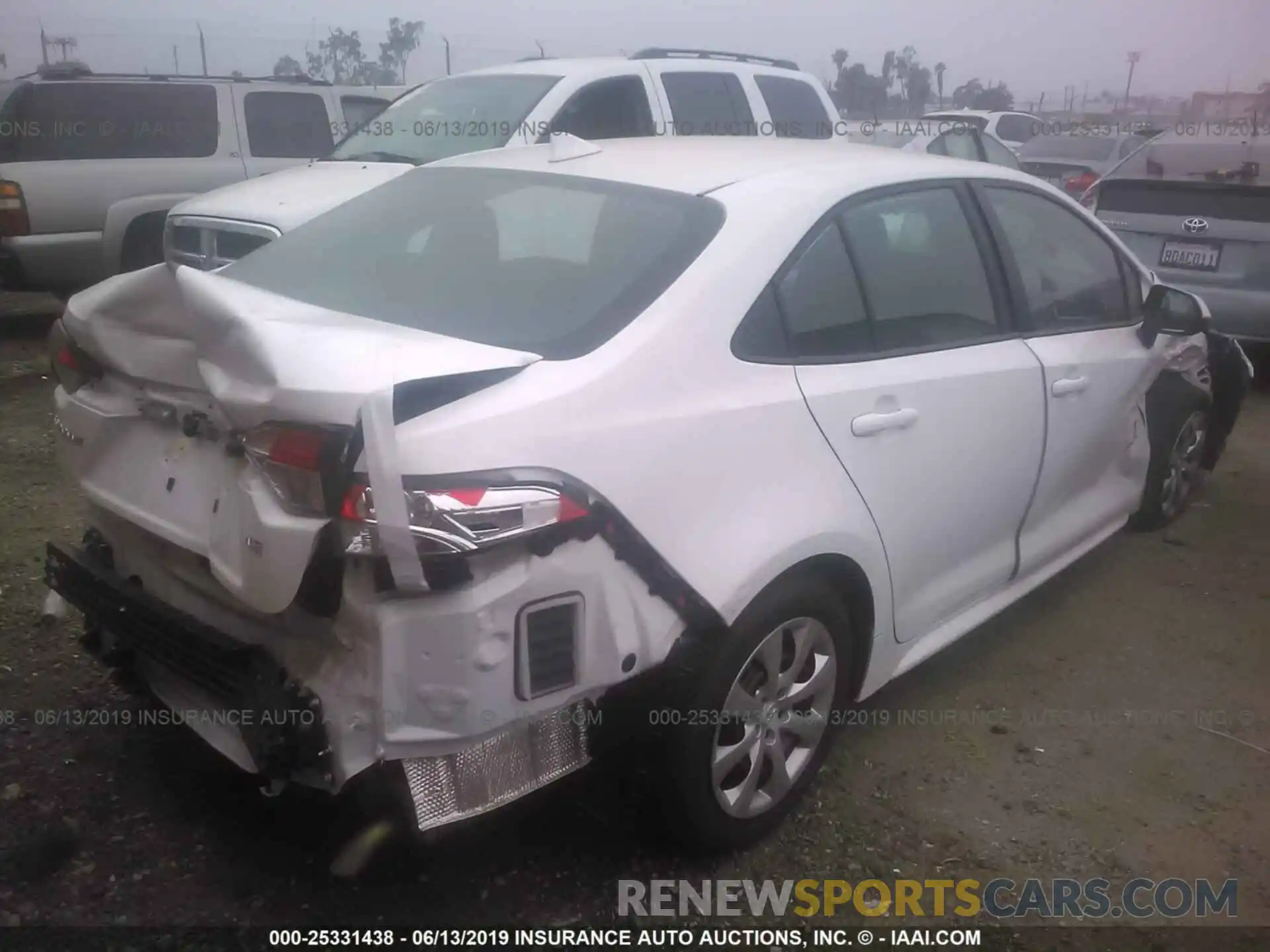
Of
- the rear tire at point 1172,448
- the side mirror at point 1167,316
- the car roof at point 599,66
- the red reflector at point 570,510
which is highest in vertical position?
the car roof at point 599,66

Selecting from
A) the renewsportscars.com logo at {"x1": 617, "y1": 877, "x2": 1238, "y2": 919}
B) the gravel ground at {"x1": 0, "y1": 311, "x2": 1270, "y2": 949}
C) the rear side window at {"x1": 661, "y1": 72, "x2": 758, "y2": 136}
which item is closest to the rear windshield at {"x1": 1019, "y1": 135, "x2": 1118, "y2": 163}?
the rear side window at {"x1": 661, "y1": 72, "x2": 758, "y2": 136}

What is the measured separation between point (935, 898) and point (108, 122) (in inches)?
314

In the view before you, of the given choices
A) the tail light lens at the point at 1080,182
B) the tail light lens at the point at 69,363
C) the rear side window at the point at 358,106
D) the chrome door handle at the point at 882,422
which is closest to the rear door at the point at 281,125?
the rear side window at the point at 358,106

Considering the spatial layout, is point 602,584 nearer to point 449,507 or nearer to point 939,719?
point 449,507

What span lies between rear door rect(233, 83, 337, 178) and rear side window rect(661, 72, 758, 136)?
10.3ft

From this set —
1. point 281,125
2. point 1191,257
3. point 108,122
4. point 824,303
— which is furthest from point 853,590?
point 281,125

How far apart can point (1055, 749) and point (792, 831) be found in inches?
38.2

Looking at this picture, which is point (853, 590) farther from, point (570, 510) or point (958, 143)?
point (958, 143)

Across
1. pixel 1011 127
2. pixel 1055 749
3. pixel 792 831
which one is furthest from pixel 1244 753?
pixel 1011 127

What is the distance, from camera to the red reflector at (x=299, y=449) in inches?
77.7

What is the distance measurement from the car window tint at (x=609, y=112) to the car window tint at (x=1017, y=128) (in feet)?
38.5

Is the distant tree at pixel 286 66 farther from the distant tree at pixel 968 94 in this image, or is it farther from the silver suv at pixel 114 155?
the distant tree at pixel 968 94

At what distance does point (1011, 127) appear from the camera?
17.6 metres

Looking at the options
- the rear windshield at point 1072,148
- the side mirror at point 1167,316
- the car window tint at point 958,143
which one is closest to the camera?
the side mirror at point 1167,316
